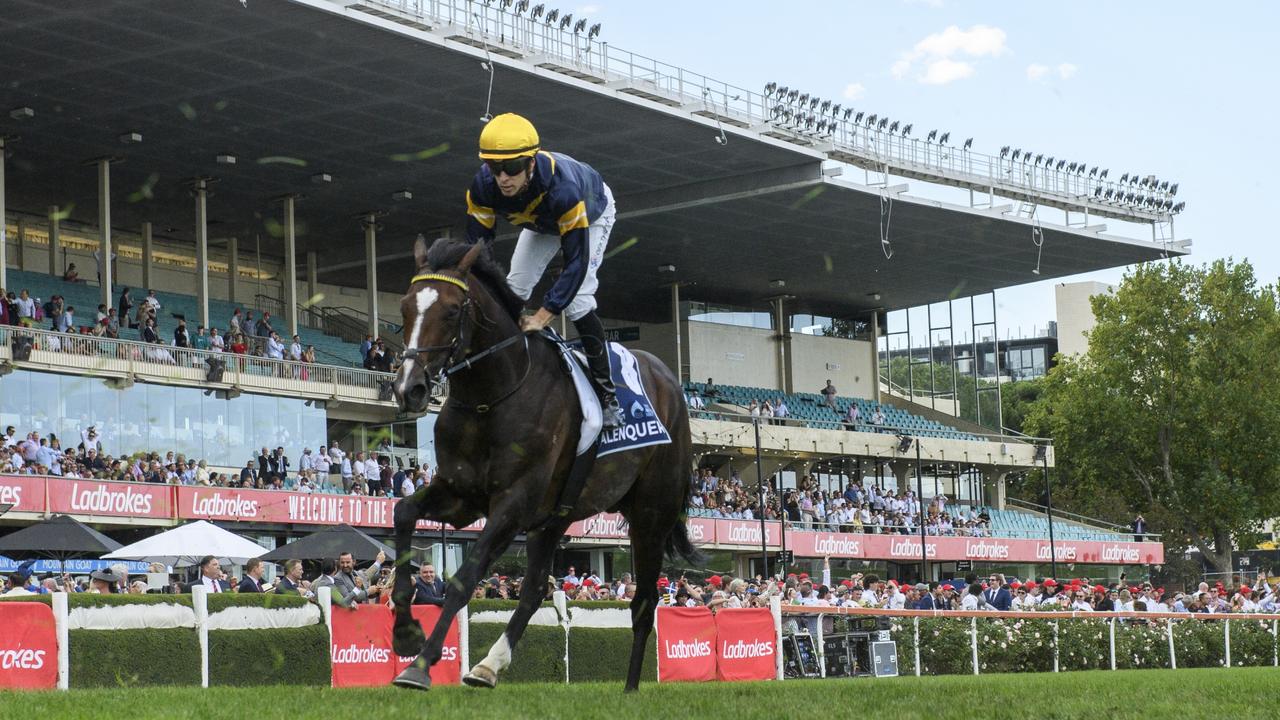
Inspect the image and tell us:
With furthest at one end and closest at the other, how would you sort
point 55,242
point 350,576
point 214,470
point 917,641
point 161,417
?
point 55,242, point 214,470, point 161,417, point 917,641, point 350,576

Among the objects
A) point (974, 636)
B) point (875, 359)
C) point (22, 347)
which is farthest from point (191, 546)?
point (875, 359)

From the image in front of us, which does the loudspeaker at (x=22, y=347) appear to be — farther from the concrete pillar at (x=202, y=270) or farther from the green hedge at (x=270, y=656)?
the green hedge at (x=270, y=656)

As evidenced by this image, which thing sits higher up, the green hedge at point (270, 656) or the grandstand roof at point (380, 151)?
the grandstand roof at point (380, 151)

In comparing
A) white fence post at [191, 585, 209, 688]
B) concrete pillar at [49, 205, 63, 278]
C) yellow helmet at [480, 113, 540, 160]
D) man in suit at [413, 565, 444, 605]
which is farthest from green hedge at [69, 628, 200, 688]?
concrete pillar at [49, 205, 63, 278]

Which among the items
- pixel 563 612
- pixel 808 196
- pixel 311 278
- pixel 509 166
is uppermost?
pixel 808 196

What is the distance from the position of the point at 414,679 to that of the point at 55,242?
44803mm

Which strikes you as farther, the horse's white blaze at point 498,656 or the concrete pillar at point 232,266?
the concrete pillar at point 232,266

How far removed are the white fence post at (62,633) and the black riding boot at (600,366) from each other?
4.77 metres

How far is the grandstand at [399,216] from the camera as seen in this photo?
36.7 meters

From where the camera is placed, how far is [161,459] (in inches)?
1550

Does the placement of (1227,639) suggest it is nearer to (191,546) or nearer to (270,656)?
(191,546)

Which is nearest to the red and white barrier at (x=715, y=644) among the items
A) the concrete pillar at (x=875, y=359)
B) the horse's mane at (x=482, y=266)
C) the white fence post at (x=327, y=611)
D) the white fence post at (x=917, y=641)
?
the white fence post at (x=917, y=641)

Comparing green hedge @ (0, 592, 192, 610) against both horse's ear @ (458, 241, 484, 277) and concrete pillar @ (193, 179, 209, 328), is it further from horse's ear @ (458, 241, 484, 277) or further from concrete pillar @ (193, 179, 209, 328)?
concrete pillar @ (193, 179, 209, 328)

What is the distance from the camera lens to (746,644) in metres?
18.2
